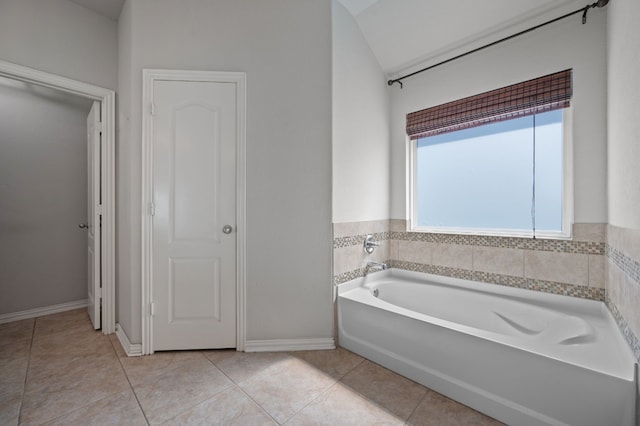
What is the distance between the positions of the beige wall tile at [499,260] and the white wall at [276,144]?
121 cm

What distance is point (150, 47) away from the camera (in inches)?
80.4

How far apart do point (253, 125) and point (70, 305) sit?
2.84m

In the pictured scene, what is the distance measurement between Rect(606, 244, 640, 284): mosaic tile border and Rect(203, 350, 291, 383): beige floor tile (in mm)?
1905

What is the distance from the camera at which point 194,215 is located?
81.9 inches

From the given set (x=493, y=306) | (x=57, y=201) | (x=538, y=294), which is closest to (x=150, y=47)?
(x=57, y=201)

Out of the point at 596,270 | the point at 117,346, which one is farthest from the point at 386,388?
the point at 117,346

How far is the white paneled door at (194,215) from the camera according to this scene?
205cm

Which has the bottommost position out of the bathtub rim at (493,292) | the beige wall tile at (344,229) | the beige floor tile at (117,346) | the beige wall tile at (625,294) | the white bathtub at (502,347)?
the beige floor tile at (117,346)

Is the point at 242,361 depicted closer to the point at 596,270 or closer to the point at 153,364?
the point at 153,364

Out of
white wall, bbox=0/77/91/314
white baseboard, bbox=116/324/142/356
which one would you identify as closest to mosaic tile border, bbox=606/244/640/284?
white baseboard, bbox=116/324/142/356

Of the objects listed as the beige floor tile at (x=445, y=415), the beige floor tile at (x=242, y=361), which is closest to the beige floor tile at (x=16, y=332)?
the beige floor tile at (x=242, y=361)

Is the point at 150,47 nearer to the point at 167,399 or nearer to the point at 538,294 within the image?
the point at 167,399

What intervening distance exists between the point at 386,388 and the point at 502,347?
0.68m

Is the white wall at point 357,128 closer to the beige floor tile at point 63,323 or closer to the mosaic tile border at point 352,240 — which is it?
the mosaic tile border at point 352,240
